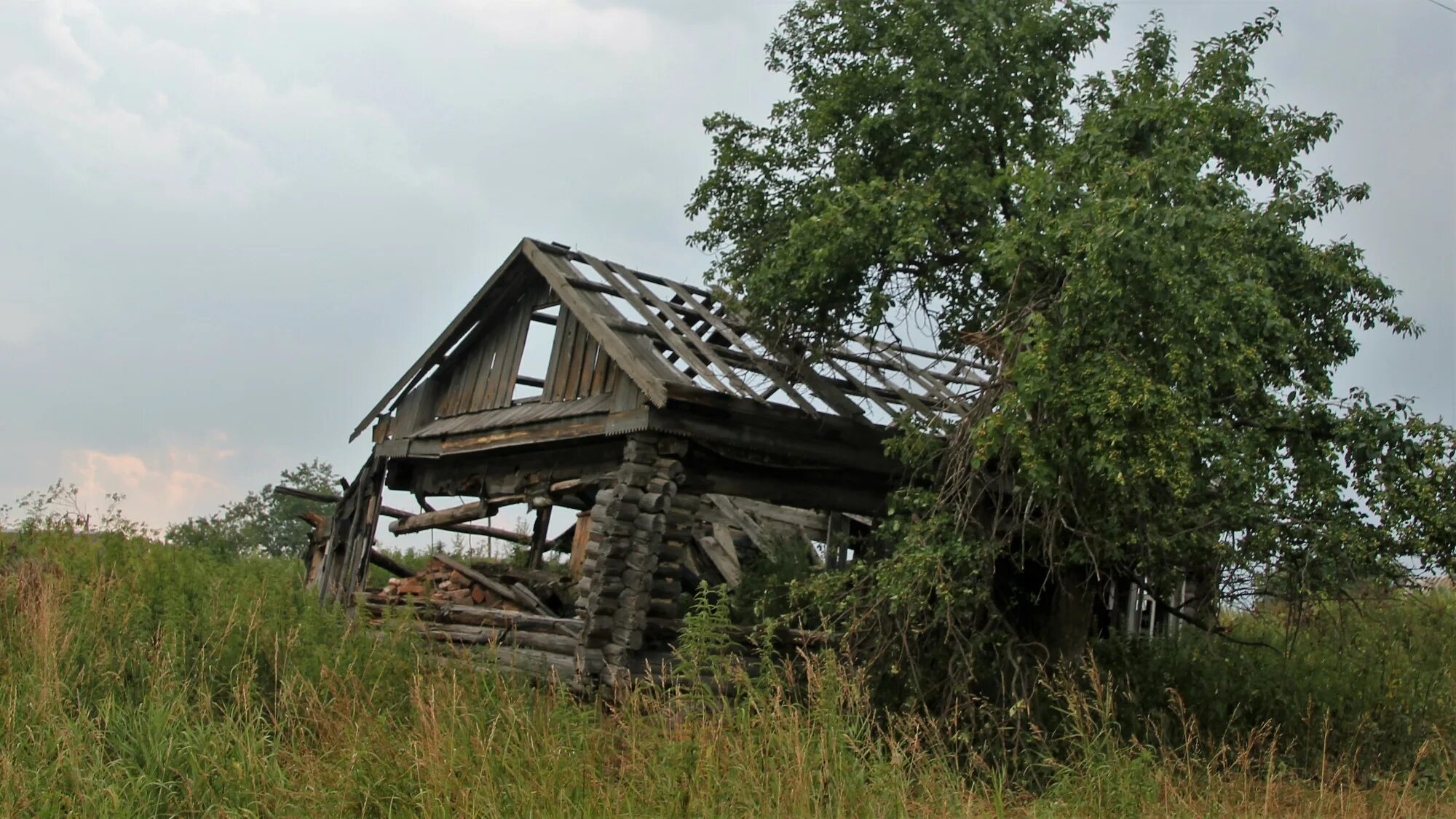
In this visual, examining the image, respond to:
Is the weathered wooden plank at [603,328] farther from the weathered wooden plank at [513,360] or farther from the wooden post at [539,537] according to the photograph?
the wooden post at [539,537]

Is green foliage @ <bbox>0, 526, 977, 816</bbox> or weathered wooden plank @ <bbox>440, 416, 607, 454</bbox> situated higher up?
weathered wooden plank @ <bbox>440, 416, 607, 454</bbox>

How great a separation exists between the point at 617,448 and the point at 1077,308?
5.24 metres

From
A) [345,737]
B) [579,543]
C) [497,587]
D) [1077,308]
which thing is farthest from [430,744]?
[579,543]

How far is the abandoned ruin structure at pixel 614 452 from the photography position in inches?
424

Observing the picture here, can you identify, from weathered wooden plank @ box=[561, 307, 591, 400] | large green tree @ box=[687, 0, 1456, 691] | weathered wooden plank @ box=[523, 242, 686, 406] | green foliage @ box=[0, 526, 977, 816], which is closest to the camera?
green foliage @ box=[0, 526, 977, 816]

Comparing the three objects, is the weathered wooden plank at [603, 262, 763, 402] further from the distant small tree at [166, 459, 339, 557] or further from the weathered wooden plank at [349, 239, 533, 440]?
the distant small tree at [166, 459, 339, 557]

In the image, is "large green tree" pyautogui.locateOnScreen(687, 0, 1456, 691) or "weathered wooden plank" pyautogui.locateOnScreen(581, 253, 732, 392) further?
"weathered wooden plank" pyautogui.locateOnScreen(581, 253, 732, 392)

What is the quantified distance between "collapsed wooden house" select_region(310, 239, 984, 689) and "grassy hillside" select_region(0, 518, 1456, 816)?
123cm

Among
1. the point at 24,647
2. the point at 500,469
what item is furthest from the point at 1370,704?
the point at 24,647

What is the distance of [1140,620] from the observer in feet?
55.4

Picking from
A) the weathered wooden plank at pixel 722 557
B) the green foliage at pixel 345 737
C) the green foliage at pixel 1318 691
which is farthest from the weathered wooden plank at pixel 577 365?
the green foliage at pixel 1318 691

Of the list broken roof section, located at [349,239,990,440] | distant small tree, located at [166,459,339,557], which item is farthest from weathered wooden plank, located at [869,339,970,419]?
distant small tree, located at [166,459,339,557]

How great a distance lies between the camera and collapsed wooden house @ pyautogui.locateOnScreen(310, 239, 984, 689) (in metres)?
10.8

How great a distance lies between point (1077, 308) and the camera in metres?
8.52
